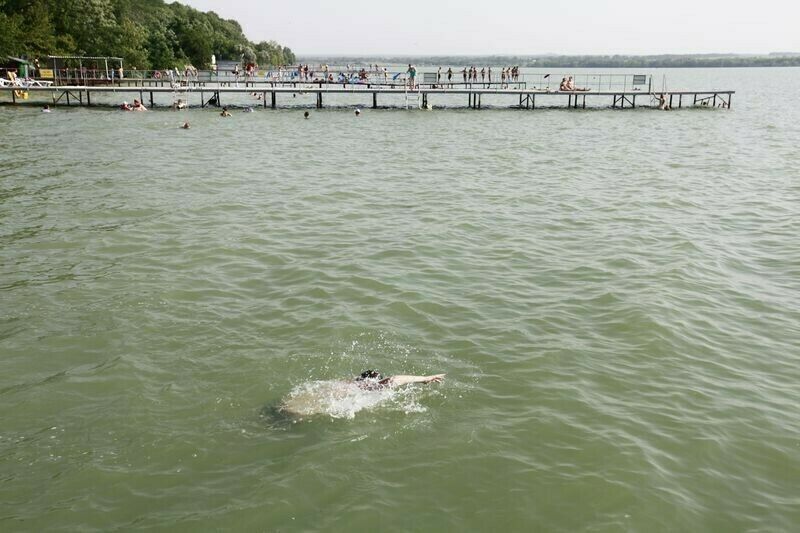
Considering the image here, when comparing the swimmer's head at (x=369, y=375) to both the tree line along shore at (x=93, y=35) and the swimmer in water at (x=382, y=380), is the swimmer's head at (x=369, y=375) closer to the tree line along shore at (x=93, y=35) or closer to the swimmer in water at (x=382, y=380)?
the swimmer in water at (x=382, y=380)

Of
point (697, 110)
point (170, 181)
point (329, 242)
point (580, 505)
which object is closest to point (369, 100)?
point (697, 110)

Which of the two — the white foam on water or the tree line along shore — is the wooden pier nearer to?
the tree line along shore

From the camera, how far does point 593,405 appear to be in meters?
9.59

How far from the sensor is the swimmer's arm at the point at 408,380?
9633 mm

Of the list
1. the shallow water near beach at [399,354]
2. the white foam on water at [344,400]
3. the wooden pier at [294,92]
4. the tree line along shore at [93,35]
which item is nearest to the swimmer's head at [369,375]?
the white foam on water at [344,400]

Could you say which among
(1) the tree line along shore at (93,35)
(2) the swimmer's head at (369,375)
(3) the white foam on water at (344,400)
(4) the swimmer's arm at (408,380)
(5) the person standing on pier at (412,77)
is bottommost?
(3) the white foam on water at (344,400)

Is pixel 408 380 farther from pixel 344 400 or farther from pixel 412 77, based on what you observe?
pixel 412 77

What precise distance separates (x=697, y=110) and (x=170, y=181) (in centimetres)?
Answer: 5104

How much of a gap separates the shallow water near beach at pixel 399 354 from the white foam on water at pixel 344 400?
45 mm

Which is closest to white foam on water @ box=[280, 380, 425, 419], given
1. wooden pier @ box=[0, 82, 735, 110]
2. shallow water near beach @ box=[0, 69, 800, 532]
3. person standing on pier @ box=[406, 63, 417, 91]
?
shallow water near beach @ box=[0, 69, 800, 532]

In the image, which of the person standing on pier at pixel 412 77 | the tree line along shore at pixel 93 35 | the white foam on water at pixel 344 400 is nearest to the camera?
the white foam on water at pixel 344 400

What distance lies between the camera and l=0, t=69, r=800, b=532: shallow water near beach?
7629 mm

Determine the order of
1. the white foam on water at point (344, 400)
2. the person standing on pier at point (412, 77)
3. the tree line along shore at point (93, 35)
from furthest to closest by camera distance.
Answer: the tree line along shore at point (93, 35) < the person standing on pier at point (412, 77) < the white foam on water at point (344, 400)

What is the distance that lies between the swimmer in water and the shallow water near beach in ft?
0.68
